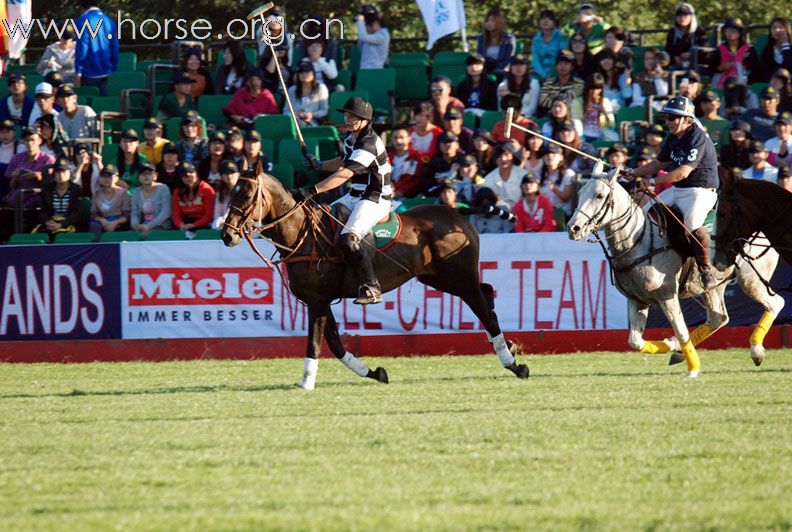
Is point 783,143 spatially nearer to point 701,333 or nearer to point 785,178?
point 785,178

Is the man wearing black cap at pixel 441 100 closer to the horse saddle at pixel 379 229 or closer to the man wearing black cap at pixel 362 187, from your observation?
the horse saddle at pixel 379 229

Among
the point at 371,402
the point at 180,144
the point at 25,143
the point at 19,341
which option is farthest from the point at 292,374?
the point at 25,143

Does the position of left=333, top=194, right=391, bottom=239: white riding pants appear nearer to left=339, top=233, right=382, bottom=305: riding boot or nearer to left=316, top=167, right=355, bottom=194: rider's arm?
left=339, top=233, right=382, bottom=305: riding boot

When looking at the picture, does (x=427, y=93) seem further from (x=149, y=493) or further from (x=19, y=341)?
(x=149, y=493)

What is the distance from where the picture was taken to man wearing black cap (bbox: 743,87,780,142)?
17828mm

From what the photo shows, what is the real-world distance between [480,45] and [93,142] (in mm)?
6394

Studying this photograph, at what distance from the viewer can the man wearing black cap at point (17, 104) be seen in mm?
21219

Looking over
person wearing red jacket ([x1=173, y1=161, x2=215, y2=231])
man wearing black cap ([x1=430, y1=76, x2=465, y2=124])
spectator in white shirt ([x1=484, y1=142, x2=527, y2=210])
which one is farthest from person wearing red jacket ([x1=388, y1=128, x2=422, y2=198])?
person wearing red jacket ([x1=173, y1=161, x2=215, y2=231])

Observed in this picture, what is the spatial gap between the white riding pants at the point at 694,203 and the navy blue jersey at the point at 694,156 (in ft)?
0.23

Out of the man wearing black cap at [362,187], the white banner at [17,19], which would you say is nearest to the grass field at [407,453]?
the man wearing black cap at [362,187]

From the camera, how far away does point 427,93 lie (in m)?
21.0

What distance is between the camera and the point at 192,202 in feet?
58.0

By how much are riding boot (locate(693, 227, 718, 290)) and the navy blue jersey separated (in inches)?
19.6

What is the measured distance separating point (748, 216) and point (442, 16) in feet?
32.1
